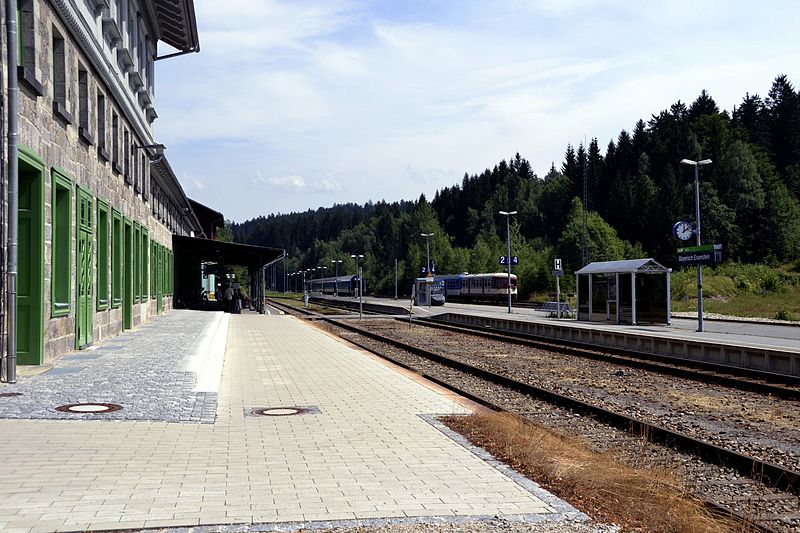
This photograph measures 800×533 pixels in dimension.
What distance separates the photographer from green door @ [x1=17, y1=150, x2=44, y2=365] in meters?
12.5

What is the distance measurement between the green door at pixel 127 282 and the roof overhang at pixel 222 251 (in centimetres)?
1410

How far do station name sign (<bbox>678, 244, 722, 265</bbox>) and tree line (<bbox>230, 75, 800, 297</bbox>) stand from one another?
1203 inches

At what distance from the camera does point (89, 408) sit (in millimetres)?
9109

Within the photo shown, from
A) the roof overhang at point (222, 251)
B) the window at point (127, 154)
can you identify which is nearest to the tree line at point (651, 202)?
the roof overhang at point (222, 251)

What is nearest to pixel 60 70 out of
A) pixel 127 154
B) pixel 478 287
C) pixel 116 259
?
pixel 116 259

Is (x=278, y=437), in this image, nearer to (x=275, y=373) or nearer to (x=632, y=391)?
(x=275, y=373)

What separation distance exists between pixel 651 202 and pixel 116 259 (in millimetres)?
88195

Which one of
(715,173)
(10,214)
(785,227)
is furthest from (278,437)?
(715,173)

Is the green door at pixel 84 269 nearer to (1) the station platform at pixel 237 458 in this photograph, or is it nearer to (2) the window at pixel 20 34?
(1) the station platform at pixel 237 458

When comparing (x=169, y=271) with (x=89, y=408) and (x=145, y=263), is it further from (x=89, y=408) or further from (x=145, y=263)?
(x=89, y=408)

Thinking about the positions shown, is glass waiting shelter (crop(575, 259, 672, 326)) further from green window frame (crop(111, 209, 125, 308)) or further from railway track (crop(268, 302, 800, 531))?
green window frame (crop(111, 209, 125, 308))

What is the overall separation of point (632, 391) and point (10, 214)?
968 centimetres

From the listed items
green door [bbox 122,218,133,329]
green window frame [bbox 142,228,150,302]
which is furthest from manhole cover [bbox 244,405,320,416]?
green window frame [bbox 142,228,150,302]

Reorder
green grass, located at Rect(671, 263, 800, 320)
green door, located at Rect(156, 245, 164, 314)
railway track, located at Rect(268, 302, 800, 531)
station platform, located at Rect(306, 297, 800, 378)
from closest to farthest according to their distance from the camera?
1. railway track, located at Rect(268, 302, 800, 531)
2. station platform, located at Rect(306, 297, 800, 378)
3. green door, located at Rect(156, 245, 164, 314)
4. green grass, located at Rect(671, 263, 800, 320)
